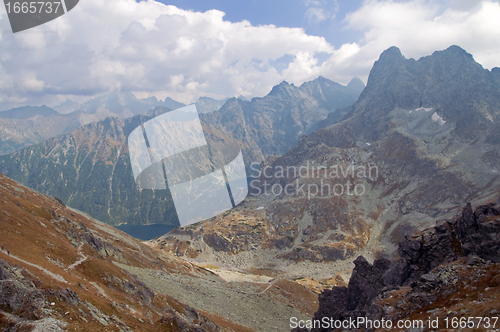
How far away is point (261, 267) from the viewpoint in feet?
416

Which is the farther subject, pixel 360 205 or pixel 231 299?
pixel 360 205

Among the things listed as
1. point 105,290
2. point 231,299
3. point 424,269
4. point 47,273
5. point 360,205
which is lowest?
point 360,205

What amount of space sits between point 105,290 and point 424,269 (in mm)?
41816

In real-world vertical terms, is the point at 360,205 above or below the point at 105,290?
below

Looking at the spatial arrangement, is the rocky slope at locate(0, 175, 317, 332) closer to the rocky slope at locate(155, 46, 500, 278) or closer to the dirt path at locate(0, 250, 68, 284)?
the dirt path at locate(0, 250, 68, 284)

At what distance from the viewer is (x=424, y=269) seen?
35344 mm

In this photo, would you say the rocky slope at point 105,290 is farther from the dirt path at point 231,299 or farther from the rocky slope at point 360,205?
the rocky slope at point 360,205

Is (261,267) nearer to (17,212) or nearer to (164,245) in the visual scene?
(164,245)

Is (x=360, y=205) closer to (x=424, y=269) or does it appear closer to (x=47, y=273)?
(x=424, y=269)

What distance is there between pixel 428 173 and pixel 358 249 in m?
74.3

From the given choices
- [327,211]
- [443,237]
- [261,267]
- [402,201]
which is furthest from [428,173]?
[443,237]

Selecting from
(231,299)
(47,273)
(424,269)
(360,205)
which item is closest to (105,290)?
(47,273)

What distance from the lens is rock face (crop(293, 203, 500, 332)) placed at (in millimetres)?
26344

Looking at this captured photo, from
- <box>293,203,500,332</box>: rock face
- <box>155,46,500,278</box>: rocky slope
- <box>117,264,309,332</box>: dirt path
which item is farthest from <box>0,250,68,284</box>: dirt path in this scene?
<box>155,46,500,278</box>: rocky slope
